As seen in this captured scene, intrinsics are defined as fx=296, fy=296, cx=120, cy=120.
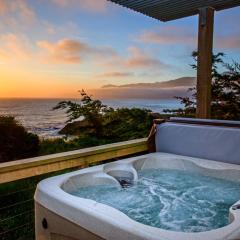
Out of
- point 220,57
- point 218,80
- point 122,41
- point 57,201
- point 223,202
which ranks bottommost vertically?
point 223,202

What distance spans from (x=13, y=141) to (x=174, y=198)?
7.74 feet

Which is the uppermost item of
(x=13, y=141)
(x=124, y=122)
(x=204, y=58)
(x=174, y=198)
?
(x=204, y=58)

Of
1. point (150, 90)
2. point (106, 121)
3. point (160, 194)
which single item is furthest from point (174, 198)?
point (150, 90)

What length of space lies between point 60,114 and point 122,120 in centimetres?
100

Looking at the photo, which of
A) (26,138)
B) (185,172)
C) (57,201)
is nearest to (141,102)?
(26,138)

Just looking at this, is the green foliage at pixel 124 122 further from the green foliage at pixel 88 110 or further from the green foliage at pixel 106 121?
the green foliage at pixel 88 110

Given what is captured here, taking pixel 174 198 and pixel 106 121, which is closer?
pixel 174 198

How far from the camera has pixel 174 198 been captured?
2.15 m

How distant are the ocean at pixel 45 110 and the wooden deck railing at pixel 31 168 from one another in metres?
1.01

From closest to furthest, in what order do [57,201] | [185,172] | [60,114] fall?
1. [57,201]
2. [185,172]
3. [60,114]

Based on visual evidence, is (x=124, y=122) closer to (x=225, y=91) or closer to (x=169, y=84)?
(x=169, y=84)

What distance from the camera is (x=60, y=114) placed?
4.64 m

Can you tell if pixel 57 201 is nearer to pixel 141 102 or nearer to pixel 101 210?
pixel 101 210

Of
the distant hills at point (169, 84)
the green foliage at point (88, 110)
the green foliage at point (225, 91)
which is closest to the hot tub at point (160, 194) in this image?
the green foliage at point (88, 110)
